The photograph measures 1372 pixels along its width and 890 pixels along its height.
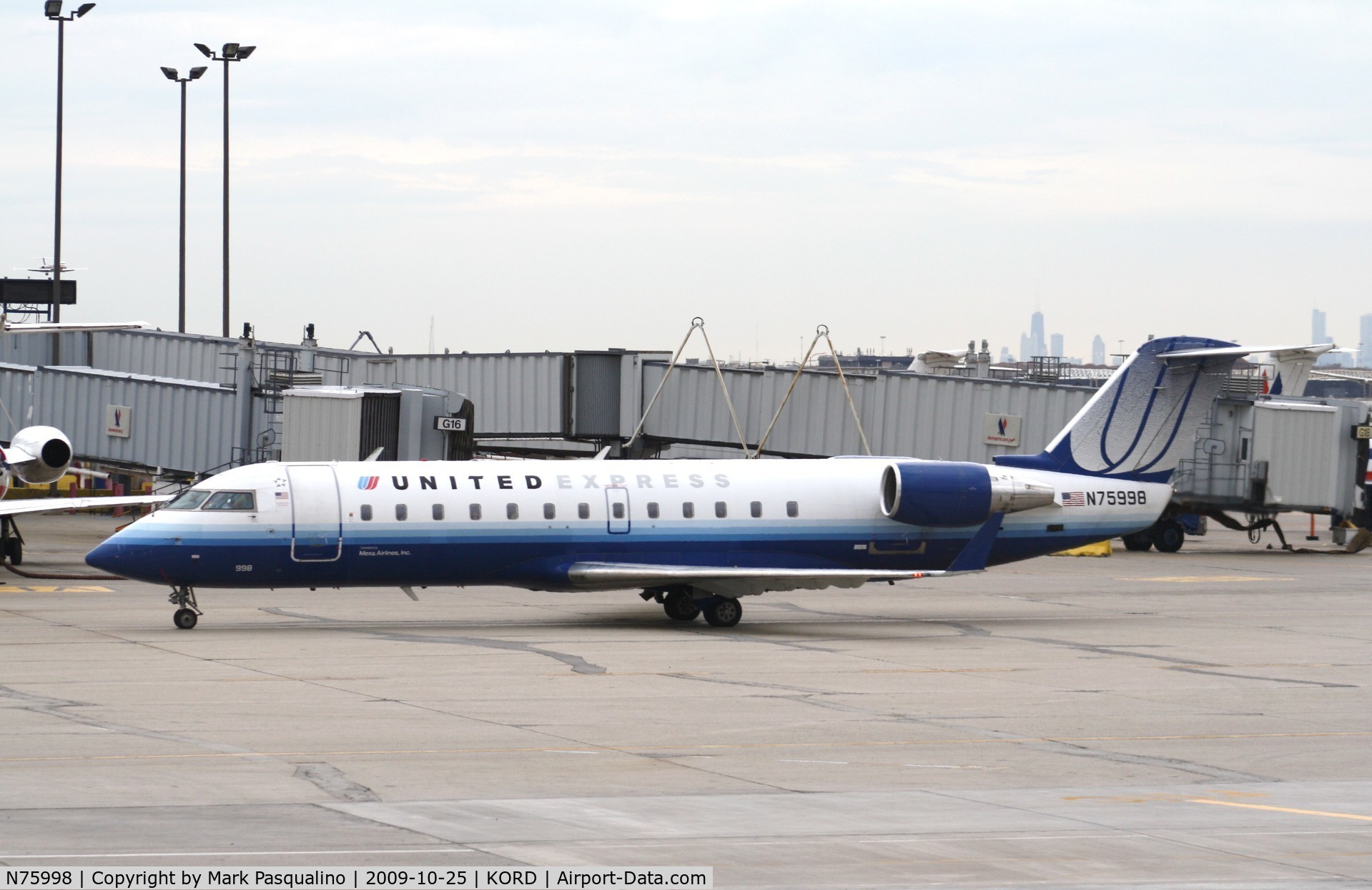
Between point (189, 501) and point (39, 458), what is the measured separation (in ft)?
44.9

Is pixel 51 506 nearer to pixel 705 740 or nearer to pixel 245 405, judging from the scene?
pixel 245 405

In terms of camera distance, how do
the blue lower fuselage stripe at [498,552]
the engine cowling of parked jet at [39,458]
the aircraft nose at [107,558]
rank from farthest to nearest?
the engine cowling of parked jet at [39,458]
the blue lower fuselage stripe at [498,552]
the aircraft nose at [107,558]

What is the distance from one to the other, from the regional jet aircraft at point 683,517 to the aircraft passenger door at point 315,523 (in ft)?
0.09

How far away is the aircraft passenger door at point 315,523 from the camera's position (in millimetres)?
28125

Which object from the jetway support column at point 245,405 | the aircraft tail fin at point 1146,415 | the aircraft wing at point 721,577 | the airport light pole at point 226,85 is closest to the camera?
the aircraft wing at point 721,577

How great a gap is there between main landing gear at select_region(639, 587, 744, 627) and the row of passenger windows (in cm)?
151

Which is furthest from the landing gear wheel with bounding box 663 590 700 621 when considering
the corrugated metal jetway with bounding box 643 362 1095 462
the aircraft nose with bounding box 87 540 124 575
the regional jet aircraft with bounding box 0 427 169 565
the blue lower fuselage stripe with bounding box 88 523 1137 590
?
the corrugated metal jetway with bounding box 643 362 1095 462

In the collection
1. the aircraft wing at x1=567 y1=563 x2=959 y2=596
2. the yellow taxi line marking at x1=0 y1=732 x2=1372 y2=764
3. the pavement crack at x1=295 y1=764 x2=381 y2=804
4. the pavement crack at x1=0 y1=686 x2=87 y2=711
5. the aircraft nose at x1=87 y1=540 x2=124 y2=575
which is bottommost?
the pavement crack at x1=0 y1=686 x2=87 y2=711

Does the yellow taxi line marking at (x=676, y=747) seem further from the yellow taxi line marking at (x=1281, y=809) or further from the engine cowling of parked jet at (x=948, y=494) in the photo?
the engine cowling of parked jet at (x=948, y=494)

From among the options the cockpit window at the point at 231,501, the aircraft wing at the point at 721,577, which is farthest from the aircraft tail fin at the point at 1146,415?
the cockpit window at the point at 231,501

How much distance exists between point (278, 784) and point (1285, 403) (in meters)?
→ 41.3

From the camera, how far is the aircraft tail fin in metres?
32.4

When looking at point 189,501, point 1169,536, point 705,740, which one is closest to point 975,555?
point 705,740

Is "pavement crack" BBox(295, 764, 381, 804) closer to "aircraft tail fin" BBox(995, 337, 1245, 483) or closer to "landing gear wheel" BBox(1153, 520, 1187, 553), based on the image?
"aircraft tail fin" BBox(995, 337, 1245, 483)
